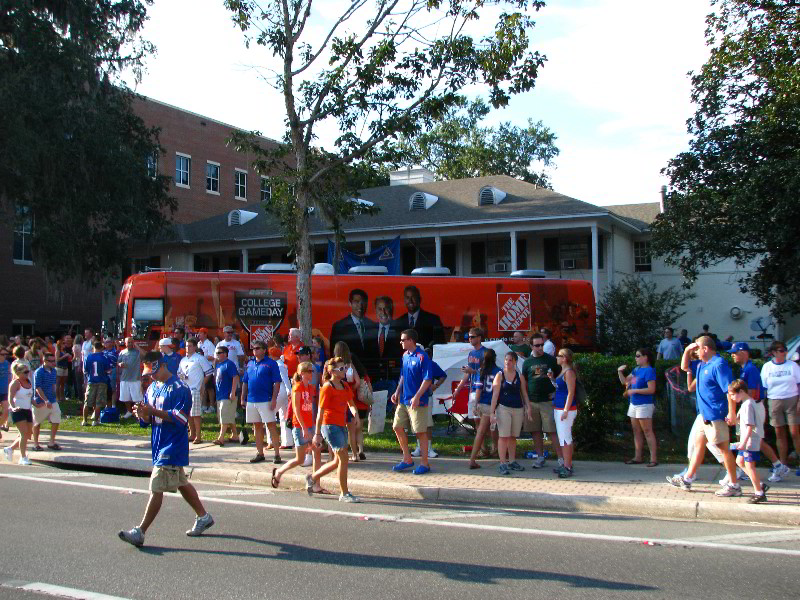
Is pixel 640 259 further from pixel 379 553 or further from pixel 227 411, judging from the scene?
pixel 379 553

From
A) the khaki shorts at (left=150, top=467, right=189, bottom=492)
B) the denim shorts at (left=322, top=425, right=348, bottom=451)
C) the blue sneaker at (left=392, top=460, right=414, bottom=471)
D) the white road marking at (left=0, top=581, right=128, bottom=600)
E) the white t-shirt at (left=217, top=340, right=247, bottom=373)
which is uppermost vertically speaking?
the white t-shirt at (left=217, top=340, right=247, bottom=373)

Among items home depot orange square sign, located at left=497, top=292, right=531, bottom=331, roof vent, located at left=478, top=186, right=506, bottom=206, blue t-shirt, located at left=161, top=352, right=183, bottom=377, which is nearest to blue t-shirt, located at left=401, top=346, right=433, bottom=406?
blue t-shirt, located at left=161, top=352, right=183, bottom=377

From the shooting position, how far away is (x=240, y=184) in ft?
153

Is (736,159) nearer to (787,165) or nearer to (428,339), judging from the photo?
(787,165)

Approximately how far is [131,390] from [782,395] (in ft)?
39.9

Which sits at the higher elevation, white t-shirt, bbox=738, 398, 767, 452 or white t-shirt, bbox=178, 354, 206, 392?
white t-shirt, bbox=178, 354, 206, 392

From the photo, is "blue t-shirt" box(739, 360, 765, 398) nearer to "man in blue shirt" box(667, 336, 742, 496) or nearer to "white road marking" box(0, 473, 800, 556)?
"man in blue shirt" box(667, 336, 742, 496)

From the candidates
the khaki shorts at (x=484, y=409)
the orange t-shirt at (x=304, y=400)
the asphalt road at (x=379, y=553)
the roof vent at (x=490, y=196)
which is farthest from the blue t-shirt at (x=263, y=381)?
the roof vent at (x=490, y=196)

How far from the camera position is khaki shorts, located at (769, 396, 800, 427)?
10328 millimetres

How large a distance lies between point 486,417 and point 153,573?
18.9 feet

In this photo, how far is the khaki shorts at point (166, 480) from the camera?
7.31 m

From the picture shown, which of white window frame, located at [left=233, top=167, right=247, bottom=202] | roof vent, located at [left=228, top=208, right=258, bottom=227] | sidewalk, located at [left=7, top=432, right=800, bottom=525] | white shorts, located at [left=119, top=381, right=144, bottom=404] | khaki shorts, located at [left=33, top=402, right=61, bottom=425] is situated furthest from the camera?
white window frame, located at [left=233, top=167, right=247, bottom=202]

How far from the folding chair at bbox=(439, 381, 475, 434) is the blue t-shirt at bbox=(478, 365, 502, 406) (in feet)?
6.45

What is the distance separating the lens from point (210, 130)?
4462 cm
